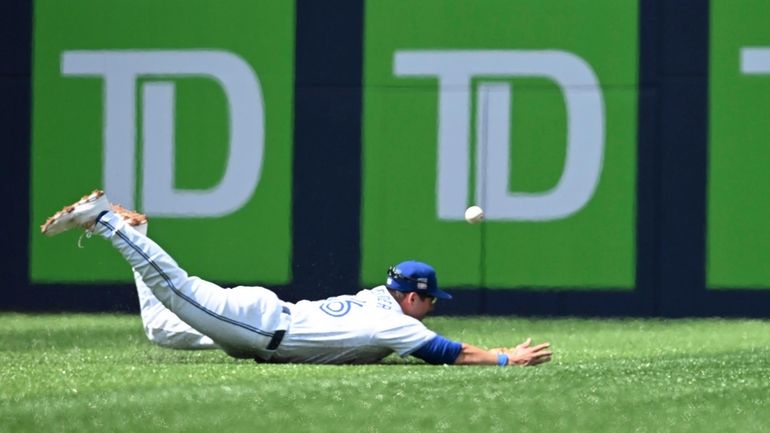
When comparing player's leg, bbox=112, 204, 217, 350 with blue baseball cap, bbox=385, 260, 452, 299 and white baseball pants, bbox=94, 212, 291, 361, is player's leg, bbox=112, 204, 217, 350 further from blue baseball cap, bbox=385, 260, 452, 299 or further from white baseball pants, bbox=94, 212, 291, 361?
blue baseball cap, bbox=385, 260, 452, 299

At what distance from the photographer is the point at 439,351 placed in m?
7.26

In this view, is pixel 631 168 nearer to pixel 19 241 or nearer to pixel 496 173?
pixel 496 173

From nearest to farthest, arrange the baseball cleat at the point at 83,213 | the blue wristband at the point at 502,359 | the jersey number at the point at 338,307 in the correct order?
1. the baseball cleat at the point at 83,213
2. the blue wristband at the point at 502,359
3. the jersey number at the point at 338,307

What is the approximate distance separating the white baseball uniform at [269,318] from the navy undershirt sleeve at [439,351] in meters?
0.03

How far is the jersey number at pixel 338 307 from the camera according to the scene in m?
7.45

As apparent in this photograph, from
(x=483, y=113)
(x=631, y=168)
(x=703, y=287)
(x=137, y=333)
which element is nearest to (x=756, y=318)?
(x=703, y=287)

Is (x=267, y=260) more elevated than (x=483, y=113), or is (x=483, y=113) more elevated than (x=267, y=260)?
(x=483, y=113)

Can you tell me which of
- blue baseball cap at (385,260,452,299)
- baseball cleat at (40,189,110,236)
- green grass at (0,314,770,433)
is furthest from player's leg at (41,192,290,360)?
blue baseball cap at (385,260,452,299)

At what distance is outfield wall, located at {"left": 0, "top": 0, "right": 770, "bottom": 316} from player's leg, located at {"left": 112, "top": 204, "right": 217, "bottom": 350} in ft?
13.7

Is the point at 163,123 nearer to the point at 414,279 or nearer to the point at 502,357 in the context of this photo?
the point at 414,279

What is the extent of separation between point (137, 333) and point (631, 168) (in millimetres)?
3709

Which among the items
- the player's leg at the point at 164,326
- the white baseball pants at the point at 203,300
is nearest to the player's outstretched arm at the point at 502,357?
the white baseball pants at the point at 203,300

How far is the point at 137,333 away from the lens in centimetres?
1025

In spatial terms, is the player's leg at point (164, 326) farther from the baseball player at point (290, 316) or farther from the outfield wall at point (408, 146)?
the outfield wall at point (408, 146)
